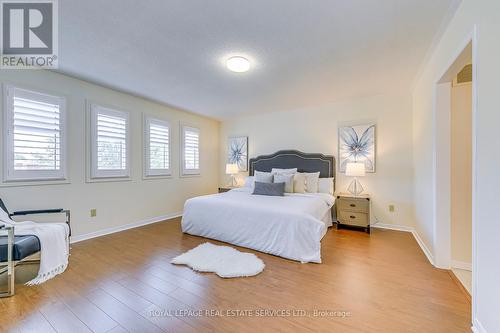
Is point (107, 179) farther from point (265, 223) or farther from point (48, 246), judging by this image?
point (265, 223)

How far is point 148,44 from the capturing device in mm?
2346

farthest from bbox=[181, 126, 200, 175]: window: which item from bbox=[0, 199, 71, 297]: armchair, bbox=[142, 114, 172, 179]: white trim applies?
bbox=[0, 199, 71, 297]: armchair

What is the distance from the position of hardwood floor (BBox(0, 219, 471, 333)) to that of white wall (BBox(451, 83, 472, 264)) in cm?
42

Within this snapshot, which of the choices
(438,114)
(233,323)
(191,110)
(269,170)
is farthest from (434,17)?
(191,110)

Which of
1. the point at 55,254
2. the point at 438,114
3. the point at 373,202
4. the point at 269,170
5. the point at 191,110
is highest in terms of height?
the point at 191,110

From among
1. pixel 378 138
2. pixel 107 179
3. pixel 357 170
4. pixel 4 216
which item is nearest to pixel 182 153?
pixel 107 179

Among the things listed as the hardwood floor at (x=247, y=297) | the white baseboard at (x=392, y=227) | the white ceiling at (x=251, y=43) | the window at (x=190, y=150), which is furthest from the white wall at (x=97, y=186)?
the white baseboard at (x=392, y=227)

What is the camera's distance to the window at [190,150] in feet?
16.7

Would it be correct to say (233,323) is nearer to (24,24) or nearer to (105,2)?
(105,2)

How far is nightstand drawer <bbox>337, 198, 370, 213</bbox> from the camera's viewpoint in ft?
12.1

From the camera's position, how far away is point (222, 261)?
2.54m

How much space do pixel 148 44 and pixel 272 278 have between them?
283cm

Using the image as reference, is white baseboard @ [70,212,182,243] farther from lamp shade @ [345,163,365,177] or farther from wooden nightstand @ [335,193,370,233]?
lamp shade @ [345,163,365,177]

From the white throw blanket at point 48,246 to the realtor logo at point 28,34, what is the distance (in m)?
1.85
